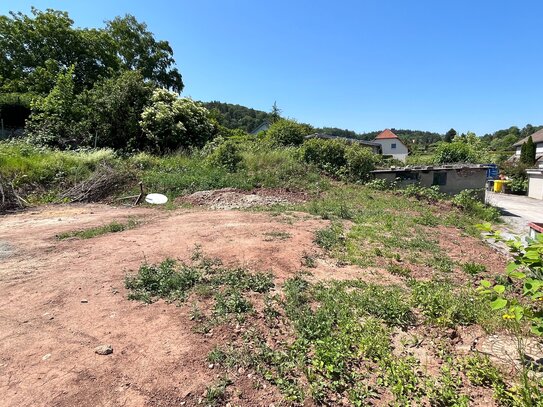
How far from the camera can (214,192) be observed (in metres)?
10.5

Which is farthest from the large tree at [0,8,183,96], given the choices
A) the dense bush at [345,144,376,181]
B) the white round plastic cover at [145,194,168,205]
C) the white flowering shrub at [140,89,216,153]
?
the dense bush at [345,144,376,181]

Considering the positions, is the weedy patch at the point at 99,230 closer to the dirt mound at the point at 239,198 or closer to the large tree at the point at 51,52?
the dirt mound at the point at 239,198

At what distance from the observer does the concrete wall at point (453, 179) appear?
12.7 m

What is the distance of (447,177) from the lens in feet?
41.8

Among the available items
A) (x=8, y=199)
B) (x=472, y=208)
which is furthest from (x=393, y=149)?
(x=8, y=199)

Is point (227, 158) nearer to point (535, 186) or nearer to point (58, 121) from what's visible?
point (58, 121)

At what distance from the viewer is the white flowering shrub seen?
15.5m

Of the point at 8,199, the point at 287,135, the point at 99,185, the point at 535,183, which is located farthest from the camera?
the point at 535,183

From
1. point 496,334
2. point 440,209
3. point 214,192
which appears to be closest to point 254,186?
point 214,192

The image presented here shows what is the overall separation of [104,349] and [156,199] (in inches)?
299

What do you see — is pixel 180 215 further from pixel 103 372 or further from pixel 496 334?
pixel 496 334

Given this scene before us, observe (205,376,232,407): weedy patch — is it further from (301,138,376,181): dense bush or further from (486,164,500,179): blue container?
(486,164,500,179): blue container

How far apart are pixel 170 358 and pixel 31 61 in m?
27.1

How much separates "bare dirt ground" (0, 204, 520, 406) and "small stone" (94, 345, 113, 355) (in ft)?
0.13
